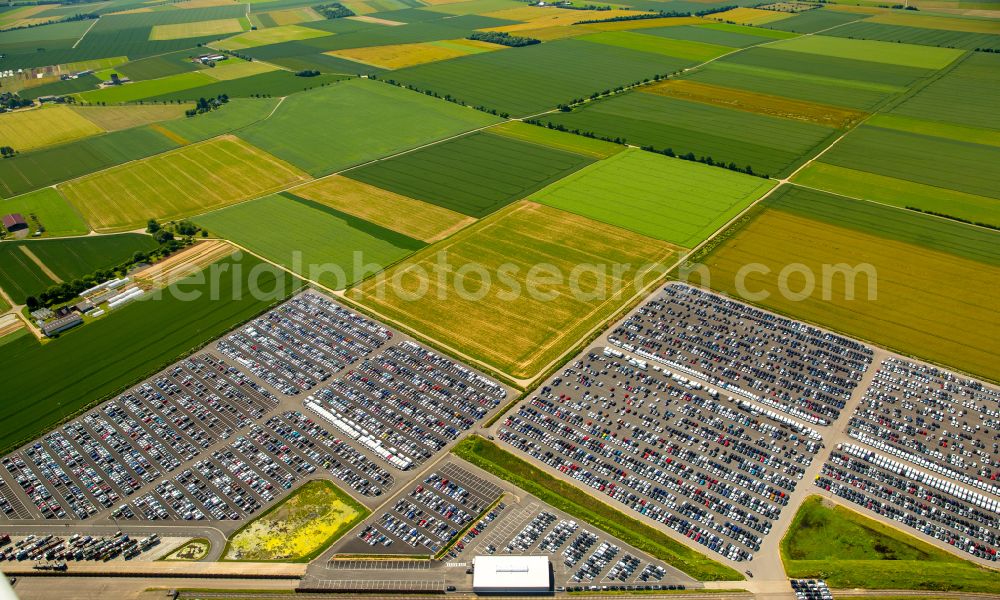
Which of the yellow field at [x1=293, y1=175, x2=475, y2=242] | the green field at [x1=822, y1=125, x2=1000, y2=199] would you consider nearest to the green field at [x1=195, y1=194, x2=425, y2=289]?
the yellow field at [x1=293, y1=175, x2=475, y2=242]

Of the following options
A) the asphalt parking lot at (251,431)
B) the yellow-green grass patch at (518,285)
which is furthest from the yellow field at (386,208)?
the asphalt parking lot at (251,431)

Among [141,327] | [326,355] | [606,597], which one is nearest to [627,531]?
[606,597]

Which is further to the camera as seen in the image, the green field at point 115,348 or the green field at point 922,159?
the green field at point 922,159

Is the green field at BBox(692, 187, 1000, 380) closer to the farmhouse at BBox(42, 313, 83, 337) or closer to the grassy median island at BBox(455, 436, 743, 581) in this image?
the grassy median island at BBox(455, 436, 743, 581)

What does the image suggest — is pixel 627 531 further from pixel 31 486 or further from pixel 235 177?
pixel 235 177

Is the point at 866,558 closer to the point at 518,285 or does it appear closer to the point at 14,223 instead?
the point at 518,285

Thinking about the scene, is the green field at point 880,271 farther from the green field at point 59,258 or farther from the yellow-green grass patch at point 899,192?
the green field at point 59,258
